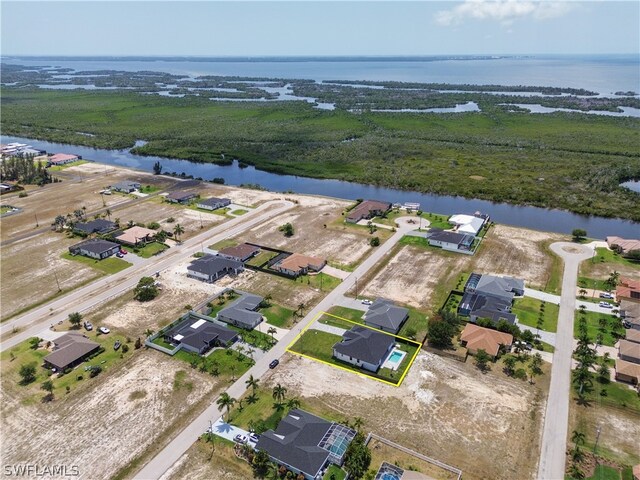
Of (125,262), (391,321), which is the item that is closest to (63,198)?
(125,262)

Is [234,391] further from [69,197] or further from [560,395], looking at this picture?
[69,197]

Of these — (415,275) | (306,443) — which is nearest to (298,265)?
(415,275)

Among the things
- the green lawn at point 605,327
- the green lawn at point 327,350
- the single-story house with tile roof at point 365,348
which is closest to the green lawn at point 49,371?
the green lawn at point 327,350

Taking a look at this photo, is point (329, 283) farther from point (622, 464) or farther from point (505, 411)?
point (622, 464)

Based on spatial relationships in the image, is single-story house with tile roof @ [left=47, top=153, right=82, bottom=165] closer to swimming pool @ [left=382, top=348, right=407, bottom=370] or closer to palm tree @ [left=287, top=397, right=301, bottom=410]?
palm tree @ [left=287, top=397, right=301, bottom=410]

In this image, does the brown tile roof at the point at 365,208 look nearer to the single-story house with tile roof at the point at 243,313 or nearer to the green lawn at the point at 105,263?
the single-story house with tile roof at the point at 243,313

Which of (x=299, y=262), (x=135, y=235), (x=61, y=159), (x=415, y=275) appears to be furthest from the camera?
(x=61, y=159)

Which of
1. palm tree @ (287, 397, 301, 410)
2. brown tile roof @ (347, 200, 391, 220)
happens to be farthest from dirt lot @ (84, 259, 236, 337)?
brown tile roof @ (347, 200, 391, 220)
